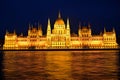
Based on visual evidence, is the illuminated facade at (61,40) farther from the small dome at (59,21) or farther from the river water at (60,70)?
the river water at (60,70)

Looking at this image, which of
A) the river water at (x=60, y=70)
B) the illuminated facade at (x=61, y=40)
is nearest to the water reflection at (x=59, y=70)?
the river water at (x=60, y=70)

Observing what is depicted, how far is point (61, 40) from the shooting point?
12294 centimetres

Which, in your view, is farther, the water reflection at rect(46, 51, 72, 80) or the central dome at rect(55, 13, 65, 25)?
the central dome at rect(55, 13, 65, 25)

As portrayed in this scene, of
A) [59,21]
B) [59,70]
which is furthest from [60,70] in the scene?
[59,21]

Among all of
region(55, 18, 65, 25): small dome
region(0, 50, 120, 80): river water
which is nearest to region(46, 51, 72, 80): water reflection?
region(0, 50, 120, 80): river water

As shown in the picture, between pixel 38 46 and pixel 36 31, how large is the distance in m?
7.88

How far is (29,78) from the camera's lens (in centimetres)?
2283

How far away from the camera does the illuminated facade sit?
402ft

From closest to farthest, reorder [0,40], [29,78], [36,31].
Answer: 1. [29,78]
2. [36,31]
3. [0,40]

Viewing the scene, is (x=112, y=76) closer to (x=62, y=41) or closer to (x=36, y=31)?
(x=62, y=41)

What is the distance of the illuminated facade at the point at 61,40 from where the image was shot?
12250cm

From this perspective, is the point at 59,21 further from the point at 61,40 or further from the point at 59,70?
the point at 59,70

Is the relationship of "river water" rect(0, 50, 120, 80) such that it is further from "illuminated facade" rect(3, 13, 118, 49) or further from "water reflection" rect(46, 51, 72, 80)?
"illuminated facade" rect(3, 13, 118, 49)

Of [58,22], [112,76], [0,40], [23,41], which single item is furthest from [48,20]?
[112,76]
